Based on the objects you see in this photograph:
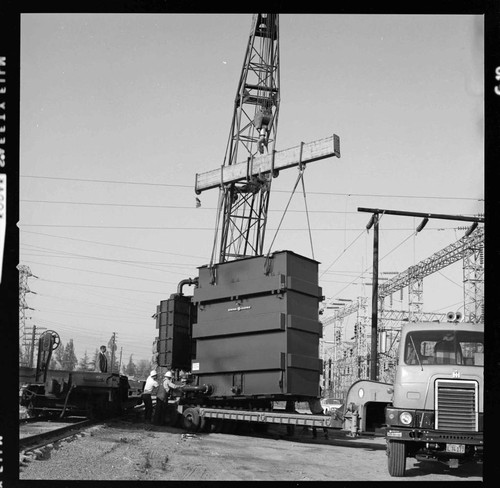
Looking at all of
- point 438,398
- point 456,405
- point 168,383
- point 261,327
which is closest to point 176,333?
point 168,383

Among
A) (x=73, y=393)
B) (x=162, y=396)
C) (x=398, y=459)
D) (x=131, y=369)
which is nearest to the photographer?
(x=398, y=459)

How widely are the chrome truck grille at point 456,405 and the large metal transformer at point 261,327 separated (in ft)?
13.4

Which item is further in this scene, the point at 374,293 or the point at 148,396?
the point at 374,293

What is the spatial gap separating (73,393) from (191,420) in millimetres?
2939

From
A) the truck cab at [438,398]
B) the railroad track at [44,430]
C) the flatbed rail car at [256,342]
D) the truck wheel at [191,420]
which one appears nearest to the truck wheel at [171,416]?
the flatbed rail car at [256,342]

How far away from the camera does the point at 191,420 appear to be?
1664cm

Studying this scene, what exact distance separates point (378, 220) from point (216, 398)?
8357mm

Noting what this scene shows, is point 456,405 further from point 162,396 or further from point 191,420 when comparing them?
point 162,396

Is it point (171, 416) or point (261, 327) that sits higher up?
point (261, 327)

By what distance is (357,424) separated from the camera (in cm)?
1293

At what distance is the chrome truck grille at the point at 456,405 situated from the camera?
11375mm
